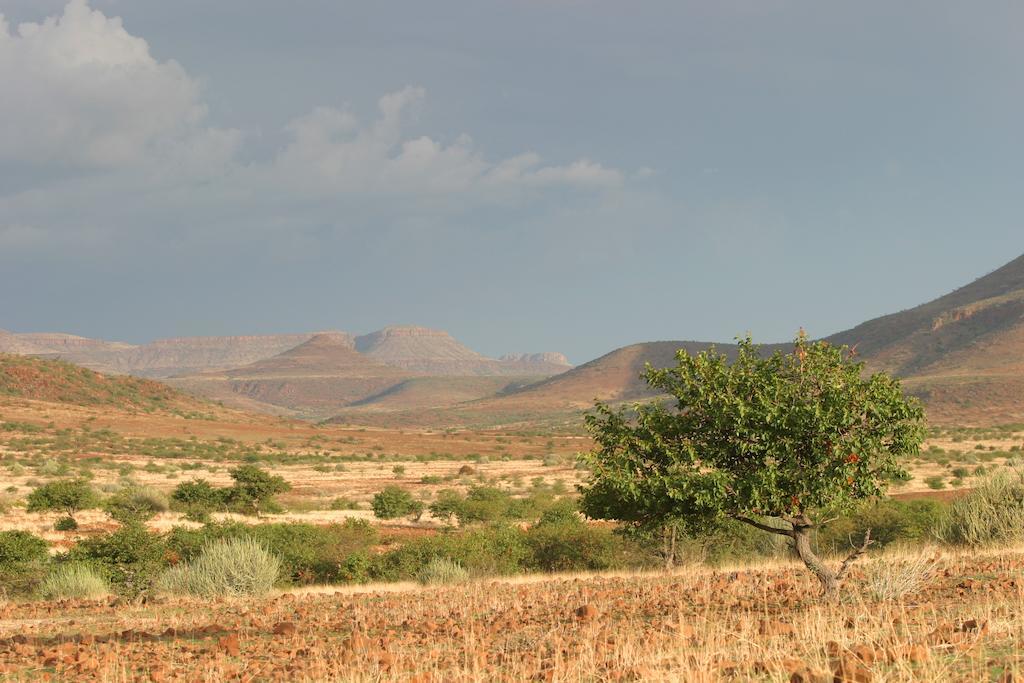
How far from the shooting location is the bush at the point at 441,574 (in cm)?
2086

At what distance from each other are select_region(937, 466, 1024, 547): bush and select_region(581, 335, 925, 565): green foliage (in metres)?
9.21

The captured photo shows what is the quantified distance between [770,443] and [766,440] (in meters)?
0.13

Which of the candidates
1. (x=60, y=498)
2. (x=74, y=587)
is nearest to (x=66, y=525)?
(x=60, y=498)

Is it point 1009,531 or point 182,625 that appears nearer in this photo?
point 182,625

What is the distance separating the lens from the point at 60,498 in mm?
35469

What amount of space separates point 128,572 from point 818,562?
16717 mm

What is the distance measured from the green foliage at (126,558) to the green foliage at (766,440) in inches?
522

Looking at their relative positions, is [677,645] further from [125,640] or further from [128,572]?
[128,572]

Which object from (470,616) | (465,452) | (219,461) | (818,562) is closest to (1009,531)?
(818,562)

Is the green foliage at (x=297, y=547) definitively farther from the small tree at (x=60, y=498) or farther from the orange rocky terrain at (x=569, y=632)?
the small tree at (x=60, y=498)

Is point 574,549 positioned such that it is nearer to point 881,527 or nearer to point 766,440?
point 881,527

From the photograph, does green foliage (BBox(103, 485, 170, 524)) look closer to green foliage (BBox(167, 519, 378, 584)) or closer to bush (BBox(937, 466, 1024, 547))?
green foliage (BBox(167, 519, 378, 584))

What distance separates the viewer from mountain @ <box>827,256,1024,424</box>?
116 m

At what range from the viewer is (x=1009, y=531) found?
20.8 m
